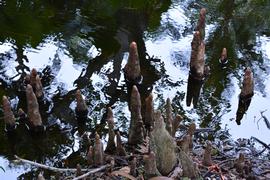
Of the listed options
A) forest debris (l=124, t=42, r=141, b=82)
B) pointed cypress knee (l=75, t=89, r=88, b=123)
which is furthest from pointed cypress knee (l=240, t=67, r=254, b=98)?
pointed cypress knee (l=75, t=89, r=88, b=123)

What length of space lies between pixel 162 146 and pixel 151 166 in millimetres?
216

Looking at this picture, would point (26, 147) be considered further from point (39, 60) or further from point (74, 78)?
point (39, 60)

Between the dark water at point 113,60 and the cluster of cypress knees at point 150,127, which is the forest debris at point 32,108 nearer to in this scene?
the cluster of cypress knees at point 150,127

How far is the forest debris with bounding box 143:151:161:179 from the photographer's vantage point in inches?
168

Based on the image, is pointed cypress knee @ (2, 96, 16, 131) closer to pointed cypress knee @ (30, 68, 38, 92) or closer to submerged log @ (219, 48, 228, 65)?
pointed cypress knee @ (30, 68, 38, 92)

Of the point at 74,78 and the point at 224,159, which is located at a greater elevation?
the point at 74,78

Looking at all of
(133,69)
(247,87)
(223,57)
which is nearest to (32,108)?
(133,69)

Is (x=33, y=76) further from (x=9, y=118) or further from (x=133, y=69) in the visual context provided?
(x=133, y=69)

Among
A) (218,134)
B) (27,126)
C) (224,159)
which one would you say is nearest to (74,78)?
(27,126)

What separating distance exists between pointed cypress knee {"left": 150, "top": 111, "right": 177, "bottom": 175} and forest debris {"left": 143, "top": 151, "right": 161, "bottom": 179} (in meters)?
0.11

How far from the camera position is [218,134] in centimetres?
682

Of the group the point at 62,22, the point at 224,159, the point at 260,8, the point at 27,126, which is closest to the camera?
the point at 224,159

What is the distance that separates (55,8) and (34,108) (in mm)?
4798

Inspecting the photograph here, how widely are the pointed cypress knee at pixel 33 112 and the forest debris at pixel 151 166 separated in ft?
7.79
